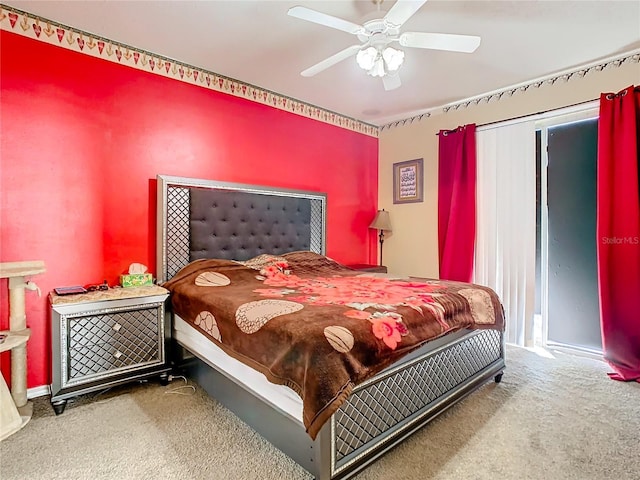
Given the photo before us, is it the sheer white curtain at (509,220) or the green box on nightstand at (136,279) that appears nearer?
the green box on nightstand at (136,279)

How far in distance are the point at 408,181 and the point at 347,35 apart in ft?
7.43

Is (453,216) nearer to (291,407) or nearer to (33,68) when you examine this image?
(291,407)

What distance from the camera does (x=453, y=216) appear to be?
3855 millimetres

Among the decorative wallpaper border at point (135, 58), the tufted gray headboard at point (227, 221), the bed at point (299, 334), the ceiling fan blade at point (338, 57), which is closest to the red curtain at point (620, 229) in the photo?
the bed at point (299, 334)

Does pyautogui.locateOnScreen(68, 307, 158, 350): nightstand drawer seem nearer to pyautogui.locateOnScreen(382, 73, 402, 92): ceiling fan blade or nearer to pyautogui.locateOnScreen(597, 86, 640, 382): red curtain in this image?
pyautogui.locateOnScreen(382, 73, 402, 92): ceiling fan blade

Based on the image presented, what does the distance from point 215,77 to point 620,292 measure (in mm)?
4033

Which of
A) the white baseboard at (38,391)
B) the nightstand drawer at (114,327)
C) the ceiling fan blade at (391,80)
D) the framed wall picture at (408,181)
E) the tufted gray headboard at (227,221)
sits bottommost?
the white baseboard at (38,391)

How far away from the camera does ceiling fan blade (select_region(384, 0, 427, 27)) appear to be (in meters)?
1.69

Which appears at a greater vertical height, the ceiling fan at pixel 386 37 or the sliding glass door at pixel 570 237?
the ceiling fan at pixel 386 37

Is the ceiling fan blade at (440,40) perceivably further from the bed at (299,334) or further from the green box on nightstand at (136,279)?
the green box on nightstand at (136,279)

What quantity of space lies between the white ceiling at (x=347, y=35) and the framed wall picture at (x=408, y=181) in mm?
1054

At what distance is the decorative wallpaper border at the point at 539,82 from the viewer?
9.40 feet

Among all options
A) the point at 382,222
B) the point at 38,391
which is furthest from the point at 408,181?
the point at 38,391

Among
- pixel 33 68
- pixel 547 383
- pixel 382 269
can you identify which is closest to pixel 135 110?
pixel 33 68
